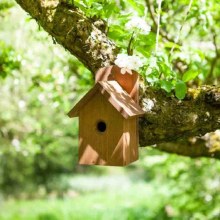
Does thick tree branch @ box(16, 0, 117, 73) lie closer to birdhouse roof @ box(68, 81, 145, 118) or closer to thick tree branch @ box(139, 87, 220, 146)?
birdhouse roof @ box(68, 81, 145, 118)

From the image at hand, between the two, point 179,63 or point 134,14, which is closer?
point 134,14

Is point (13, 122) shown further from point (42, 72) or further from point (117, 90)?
point (117, 90)

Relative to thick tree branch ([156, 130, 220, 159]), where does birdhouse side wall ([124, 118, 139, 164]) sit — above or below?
above

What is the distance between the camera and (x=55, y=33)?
8.32ft

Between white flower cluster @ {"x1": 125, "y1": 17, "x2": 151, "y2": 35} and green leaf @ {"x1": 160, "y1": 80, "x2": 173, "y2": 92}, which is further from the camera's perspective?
green leaf @ {"x1": 160, "y1": 80, "x2": 173, "y2": 92}

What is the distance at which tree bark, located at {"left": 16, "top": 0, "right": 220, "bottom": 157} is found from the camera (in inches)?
97.0

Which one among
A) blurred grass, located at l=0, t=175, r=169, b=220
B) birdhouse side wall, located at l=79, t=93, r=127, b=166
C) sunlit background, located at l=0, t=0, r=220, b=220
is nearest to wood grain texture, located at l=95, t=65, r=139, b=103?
birdhouse side wall, located at l=79, t=93, r=127, b=166

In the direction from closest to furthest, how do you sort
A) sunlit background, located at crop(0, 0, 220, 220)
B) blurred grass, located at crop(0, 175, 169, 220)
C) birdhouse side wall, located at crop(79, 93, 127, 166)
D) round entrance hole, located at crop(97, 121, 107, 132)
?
birdhouse side wall, located at crop(79, 93, 127, 166)
round entrance hole, located at crop(97, 121, 107, 132)
sunlit background, located at crop(0, 0, 220, 220)
blurred grass, located at crop(0, 175, 169, 220)

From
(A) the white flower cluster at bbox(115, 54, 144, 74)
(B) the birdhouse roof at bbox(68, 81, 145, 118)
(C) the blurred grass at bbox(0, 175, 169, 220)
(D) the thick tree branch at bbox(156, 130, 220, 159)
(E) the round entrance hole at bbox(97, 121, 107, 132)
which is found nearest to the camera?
(A) the white flower cluster at bbox(115, 54, 144, 74)

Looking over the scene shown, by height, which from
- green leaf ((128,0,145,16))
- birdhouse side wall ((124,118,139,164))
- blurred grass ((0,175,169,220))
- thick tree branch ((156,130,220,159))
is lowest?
blurred grass ((0,175,169,220))

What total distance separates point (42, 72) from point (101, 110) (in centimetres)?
313

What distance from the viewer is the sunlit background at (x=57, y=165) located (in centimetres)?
554

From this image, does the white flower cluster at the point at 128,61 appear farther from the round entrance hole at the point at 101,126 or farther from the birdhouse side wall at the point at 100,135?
the round entrance hole at the point at 101,126

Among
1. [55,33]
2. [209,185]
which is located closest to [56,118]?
[209,185]
